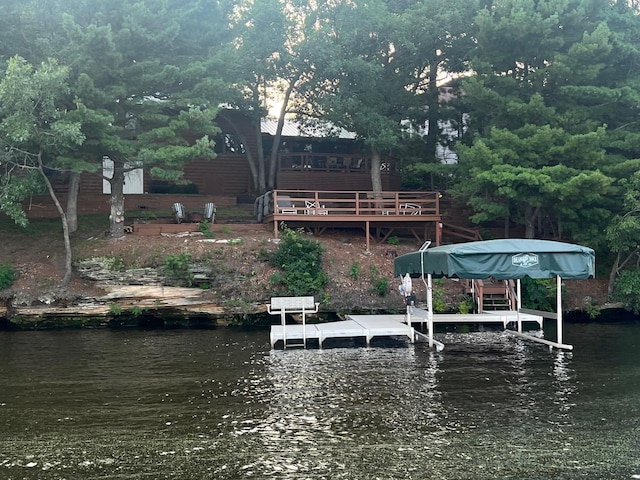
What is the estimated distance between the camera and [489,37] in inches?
911

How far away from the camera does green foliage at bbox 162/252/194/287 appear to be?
20.5 meters

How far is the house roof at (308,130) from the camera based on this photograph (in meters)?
27.8

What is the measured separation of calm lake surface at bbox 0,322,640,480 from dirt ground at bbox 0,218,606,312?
20.3 ft

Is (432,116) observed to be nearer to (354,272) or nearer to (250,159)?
(250,159)

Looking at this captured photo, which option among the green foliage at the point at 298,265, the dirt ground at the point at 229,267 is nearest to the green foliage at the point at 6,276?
the dirt ground at the point at 229,267

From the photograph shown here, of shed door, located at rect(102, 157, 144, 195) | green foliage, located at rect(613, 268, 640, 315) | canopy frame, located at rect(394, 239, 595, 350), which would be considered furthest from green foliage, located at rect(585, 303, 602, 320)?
shed door, located at rect(102, 157, 144, 195)

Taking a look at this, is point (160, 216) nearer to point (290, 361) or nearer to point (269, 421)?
point (290, 361)

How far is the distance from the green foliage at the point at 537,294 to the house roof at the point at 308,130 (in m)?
11.4

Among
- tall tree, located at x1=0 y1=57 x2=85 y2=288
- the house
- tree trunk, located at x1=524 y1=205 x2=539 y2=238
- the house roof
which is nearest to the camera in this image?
tall tree, located at x1=0 y1=57 x2=85 y2=288

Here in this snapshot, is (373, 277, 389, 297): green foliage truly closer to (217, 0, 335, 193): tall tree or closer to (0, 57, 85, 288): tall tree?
(217, 0, 335, 193): tall tree

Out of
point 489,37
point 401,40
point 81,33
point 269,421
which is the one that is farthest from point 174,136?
point 269,421

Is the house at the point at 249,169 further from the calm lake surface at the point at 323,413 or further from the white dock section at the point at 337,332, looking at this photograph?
the calm lake surface at the point at 323,413

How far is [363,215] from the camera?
2391 cm

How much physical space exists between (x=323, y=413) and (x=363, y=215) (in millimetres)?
15906
